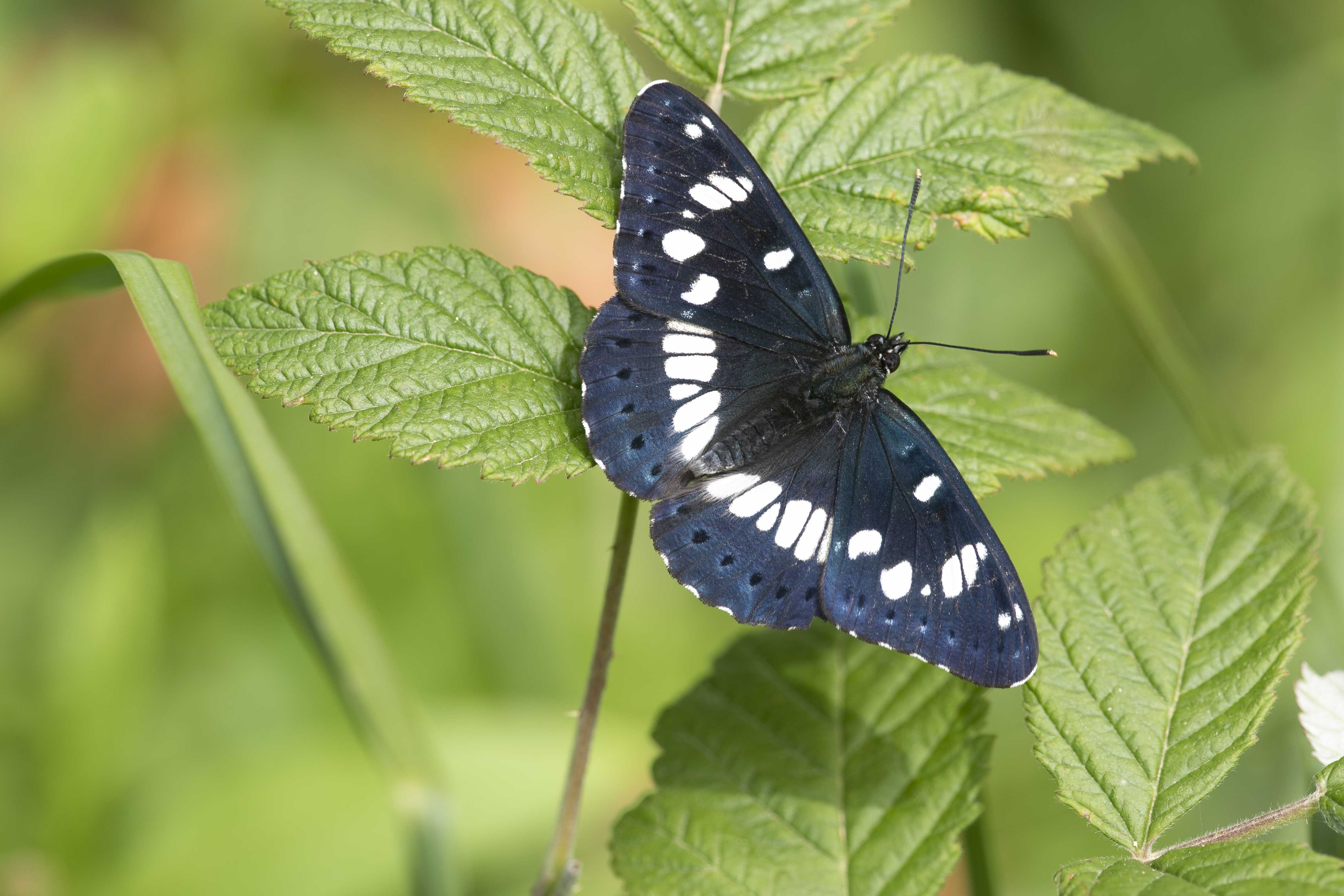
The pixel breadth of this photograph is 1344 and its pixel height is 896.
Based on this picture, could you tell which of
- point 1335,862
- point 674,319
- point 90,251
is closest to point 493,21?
point 674,319

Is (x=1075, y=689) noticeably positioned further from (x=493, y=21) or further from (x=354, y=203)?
(x=354, y=203)

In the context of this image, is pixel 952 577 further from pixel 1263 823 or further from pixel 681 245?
pixel 681 245

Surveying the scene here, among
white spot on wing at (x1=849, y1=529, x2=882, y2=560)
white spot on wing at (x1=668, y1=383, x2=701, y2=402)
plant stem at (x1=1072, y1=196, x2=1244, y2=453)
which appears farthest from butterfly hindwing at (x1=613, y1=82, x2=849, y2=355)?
plant stem at (x1=1072, y1=196, x2=1244, y2=453)

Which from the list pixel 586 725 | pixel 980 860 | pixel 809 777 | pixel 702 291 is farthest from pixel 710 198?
pixel 980 860

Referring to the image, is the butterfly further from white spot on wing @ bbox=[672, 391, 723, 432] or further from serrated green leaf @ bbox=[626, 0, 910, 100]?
serrated green leaf @ bbox=[626, 0, 910, 100]

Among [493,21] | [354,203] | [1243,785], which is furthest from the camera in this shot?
[354,203]
